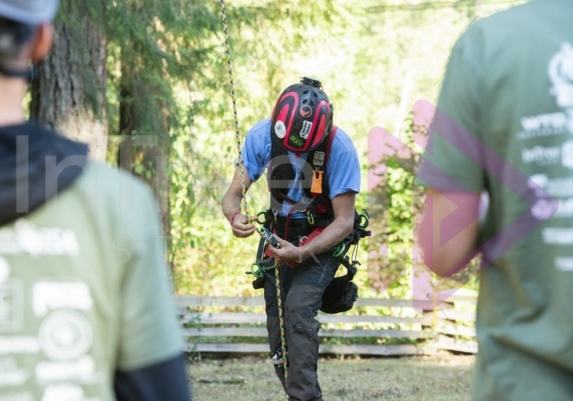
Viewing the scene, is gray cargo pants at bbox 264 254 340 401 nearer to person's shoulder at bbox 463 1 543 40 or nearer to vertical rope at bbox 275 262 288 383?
vertical rope at bbox 275 262 288 383

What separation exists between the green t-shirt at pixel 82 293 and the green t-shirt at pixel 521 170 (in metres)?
0.91

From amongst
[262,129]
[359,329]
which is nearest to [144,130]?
[359,329]

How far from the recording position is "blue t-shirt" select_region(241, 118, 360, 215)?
752 cm

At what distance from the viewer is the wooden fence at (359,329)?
1420 cm

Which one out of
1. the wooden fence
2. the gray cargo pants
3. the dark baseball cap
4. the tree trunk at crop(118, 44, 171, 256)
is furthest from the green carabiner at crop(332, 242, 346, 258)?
the wooden fence

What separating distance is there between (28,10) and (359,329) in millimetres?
12826

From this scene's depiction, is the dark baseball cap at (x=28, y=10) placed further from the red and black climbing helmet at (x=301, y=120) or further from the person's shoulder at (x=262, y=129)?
the person's shoulder at (x=262, y=129)

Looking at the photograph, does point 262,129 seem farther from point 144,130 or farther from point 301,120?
point 144,130

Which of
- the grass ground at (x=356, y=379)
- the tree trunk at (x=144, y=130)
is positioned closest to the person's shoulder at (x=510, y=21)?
the grass ground at (x=356, y=379)

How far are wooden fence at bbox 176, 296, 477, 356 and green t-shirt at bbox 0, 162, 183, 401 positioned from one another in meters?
12.1

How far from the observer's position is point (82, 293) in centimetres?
200

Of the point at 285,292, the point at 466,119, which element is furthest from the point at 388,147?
the point at 466,119

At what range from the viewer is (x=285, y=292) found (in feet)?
25.8

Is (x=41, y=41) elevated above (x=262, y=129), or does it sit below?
above
